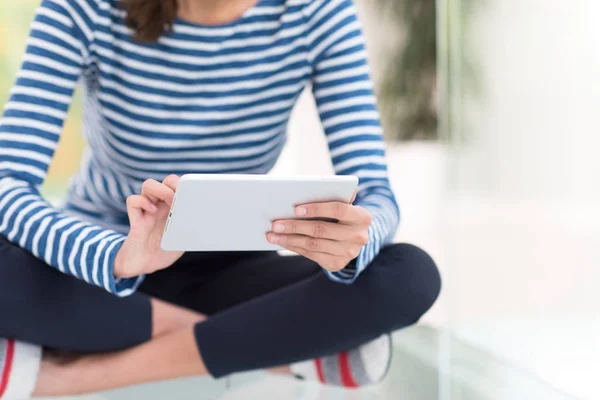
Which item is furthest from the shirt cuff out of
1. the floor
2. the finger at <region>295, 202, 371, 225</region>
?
the floor

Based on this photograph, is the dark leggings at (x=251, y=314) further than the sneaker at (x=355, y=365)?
No

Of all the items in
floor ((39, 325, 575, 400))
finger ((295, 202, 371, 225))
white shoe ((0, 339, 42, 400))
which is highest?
finger ((295, 202, 371, 225))

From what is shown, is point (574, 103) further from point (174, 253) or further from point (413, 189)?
point (413, 189)

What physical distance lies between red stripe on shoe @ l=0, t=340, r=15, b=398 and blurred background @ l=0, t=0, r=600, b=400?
8.8 inches

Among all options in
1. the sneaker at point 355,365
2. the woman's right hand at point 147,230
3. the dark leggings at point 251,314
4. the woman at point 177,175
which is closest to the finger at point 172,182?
the woman's right hand at point 147,230

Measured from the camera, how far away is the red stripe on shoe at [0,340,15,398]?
35.6 inches

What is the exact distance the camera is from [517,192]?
1085 millimetres

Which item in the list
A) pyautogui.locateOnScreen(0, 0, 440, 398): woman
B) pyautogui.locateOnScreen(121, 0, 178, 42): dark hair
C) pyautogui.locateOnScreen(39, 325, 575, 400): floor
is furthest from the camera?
pyautogui.locateOnScreen(39, 325, 575, 400): floor

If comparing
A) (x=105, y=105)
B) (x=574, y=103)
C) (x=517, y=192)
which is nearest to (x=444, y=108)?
(x=517, y=192)

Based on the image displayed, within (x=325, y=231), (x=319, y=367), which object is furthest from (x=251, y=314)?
(x=325, y=231)

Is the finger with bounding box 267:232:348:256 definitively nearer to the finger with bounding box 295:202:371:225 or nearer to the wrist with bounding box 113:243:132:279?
the finger with bounding box 295:202:371:225

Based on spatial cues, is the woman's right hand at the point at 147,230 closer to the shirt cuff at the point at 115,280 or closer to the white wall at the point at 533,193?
the shirt cuff at the point at 115,280

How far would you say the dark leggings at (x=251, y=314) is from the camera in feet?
2.92

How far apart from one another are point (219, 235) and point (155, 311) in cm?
28
